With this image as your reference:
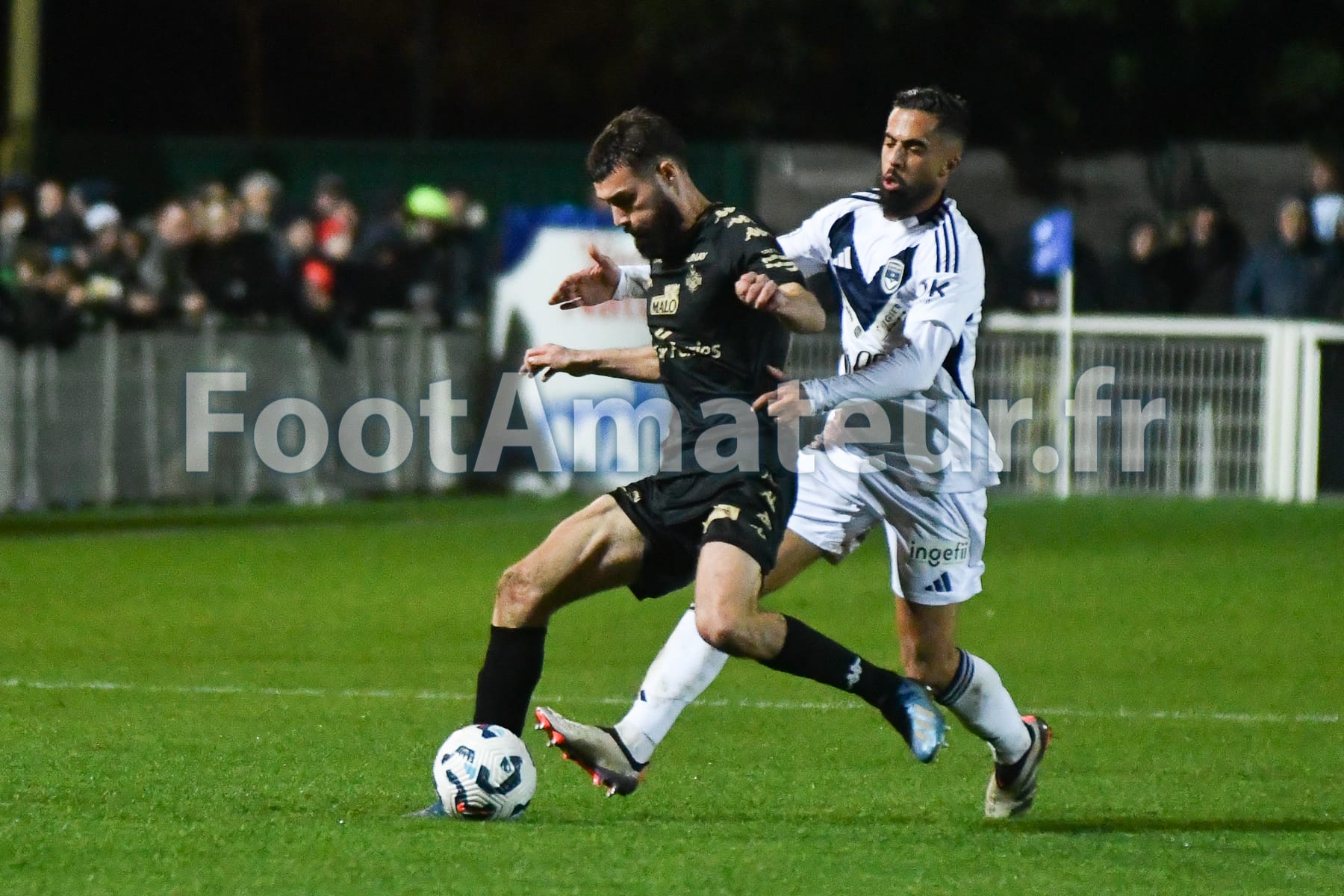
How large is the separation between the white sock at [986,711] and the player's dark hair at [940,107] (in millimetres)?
1497

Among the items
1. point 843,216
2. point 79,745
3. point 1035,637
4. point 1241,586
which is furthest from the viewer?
point 1241,586

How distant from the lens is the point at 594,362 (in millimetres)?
6727

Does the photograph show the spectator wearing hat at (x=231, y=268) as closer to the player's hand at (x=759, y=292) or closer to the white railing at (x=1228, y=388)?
the white railing at (x=1228, y=388)

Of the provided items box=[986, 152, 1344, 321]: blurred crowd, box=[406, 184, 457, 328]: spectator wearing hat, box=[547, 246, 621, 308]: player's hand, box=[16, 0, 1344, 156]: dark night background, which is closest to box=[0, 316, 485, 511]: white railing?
box=[406, 184, 457, 328]: spectator wearing hat

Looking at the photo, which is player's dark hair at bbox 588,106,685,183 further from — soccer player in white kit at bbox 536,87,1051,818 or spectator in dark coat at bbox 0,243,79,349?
spectator in dark coat at bbox 0,243,79,349

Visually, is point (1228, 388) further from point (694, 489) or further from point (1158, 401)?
point (694, 489)

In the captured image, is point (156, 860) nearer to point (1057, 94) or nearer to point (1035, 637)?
point (1035, 637)

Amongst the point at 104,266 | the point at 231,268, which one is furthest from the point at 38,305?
the point at 231,268

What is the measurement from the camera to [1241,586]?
13211mm

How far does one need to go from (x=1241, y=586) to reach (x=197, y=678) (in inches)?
241

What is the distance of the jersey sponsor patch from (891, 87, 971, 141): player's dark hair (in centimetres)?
114

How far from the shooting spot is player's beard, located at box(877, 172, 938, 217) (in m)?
6.94

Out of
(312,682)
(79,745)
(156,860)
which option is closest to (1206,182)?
(312,682)

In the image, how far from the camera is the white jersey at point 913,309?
6.82 meters
